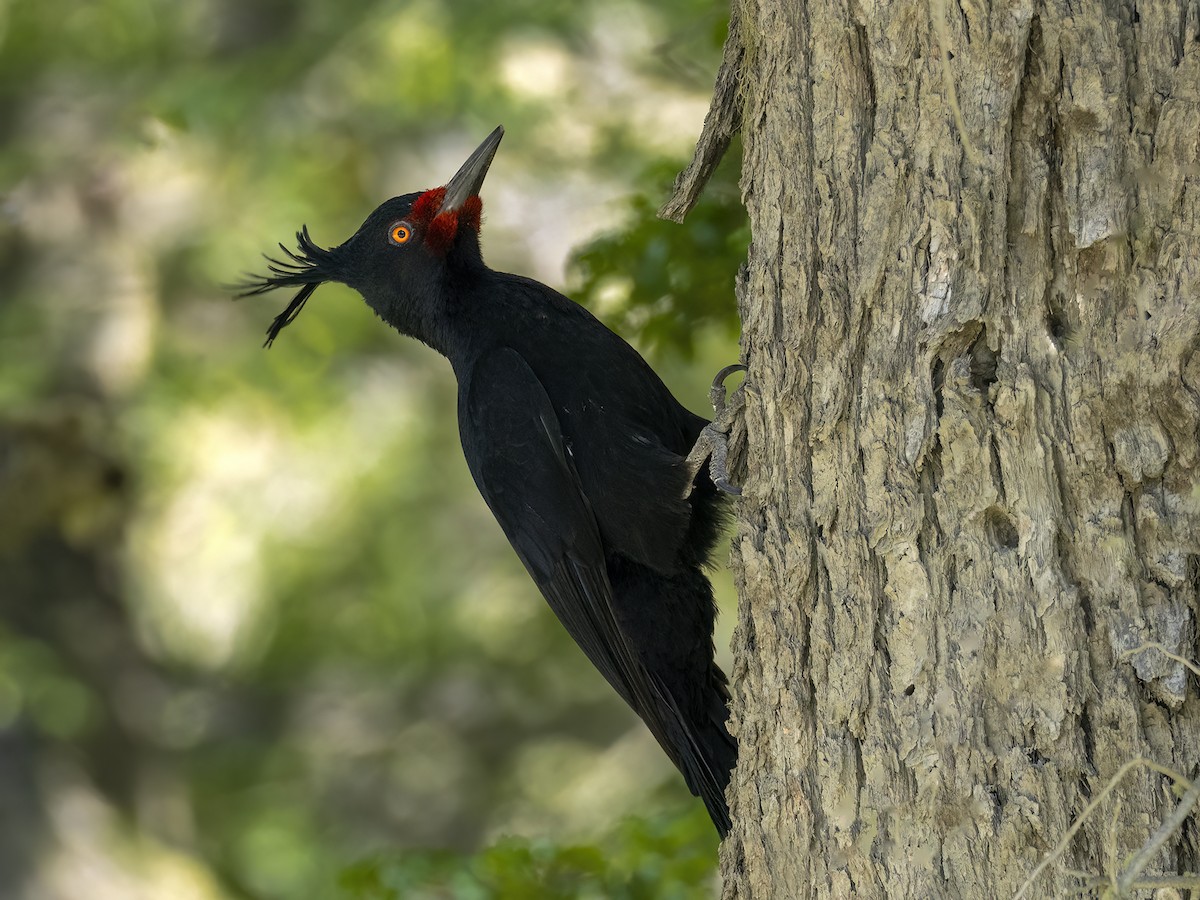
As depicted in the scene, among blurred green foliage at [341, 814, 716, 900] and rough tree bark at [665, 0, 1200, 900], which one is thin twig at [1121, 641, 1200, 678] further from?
blurred green foliage at [341, 814, 716, 900]

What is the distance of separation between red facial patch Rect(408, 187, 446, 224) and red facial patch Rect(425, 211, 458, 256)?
0.03 meters

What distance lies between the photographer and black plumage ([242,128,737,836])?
3123 mm

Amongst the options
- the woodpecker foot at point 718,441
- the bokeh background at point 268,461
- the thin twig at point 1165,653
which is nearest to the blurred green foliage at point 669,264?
the woodpecker foot at point 718,441

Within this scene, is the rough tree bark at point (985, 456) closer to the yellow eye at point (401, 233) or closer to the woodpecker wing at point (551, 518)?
the woodpecker wing at point (551, 518)

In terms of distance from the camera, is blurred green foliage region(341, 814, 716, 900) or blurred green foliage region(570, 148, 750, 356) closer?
blurred green foliage region(341, 814, 716, 900)

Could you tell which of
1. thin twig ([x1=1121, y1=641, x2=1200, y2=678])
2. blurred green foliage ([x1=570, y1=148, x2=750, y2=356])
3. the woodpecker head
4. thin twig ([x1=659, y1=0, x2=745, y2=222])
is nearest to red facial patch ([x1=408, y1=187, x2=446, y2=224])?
the woodpecker head

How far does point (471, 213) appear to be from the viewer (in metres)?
3.61

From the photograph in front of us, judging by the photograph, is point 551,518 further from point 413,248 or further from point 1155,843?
point 1155,843

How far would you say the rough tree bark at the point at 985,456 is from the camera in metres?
1.83

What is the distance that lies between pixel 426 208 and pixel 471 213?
135mm

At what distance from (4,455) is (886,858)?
5.59 metres

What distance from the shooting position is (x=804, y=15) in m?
2.30

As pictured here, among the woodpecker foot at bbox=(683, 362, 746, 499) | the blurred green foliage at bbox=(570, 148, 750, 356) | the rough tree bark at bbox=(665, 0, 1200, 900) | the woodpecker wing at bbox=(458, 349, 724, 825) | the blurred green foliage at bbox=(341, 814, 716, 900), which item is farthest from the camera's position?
the blurred green foliage at bbox=(570, 148, 750, 356)

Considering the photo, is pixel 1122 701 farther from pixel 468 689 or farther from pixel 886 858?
pixel 468 689
